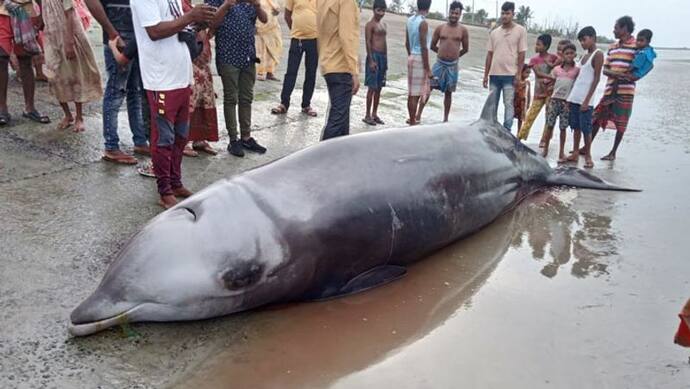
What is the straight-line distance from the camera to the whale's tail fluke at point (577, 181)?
666 cm

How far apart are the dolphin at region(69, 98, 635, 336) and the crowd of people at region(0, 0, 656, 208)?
147cm

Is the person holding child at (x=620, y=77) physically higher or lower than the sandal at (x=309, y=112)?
higher

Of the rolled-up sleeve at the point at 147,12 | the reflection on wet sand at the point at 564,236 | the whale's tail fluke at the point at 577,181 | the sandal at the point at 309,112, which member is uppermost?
the rolled-up sleeve at the point at 147,12

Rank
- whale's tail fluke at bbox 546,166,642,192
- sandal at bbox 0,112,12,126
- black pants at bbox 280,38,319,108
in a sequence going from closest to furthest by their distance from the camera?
sandal at bbox 0,112,12,126
whale's tail fluke at bbox 546,166,642,192
black pants at bbox 280,38,319,108

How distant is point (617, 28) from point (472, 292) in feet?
18.6

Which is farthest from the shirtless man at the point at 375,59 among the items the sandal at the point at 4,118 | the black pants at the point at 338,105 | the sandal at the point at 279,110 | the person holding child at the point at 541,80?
the sandal at the point at 4,118

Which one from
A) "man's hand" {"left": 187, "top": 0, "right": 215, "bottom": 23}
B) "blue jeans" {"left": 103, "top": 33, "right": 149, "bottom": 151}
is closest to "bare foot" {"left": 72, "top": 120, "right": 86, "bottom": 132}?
"blue jeans" {"left": 103, "top": 33, "right": 149, "bottom": 151}

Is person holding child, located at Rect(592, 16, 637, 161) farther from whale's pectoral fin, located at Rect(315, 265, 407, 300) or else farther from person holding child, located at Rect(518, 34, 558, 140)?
whale's pectoral fin, located at Rect(315, 265, 407, 300)

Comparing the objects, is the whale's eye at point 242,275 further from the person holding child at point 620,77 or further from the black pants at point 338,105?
the person holding child at point 620,77

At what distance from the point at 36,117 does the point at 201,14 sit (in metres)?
3.25

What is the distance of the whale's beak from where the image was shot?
3.09 meters

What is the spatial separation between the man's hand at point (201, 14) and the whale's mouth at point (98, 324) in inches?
96.5

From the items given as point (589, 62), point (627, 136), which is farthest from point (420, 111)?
point (627, 136)

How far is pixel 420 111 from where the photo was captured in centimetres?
989
